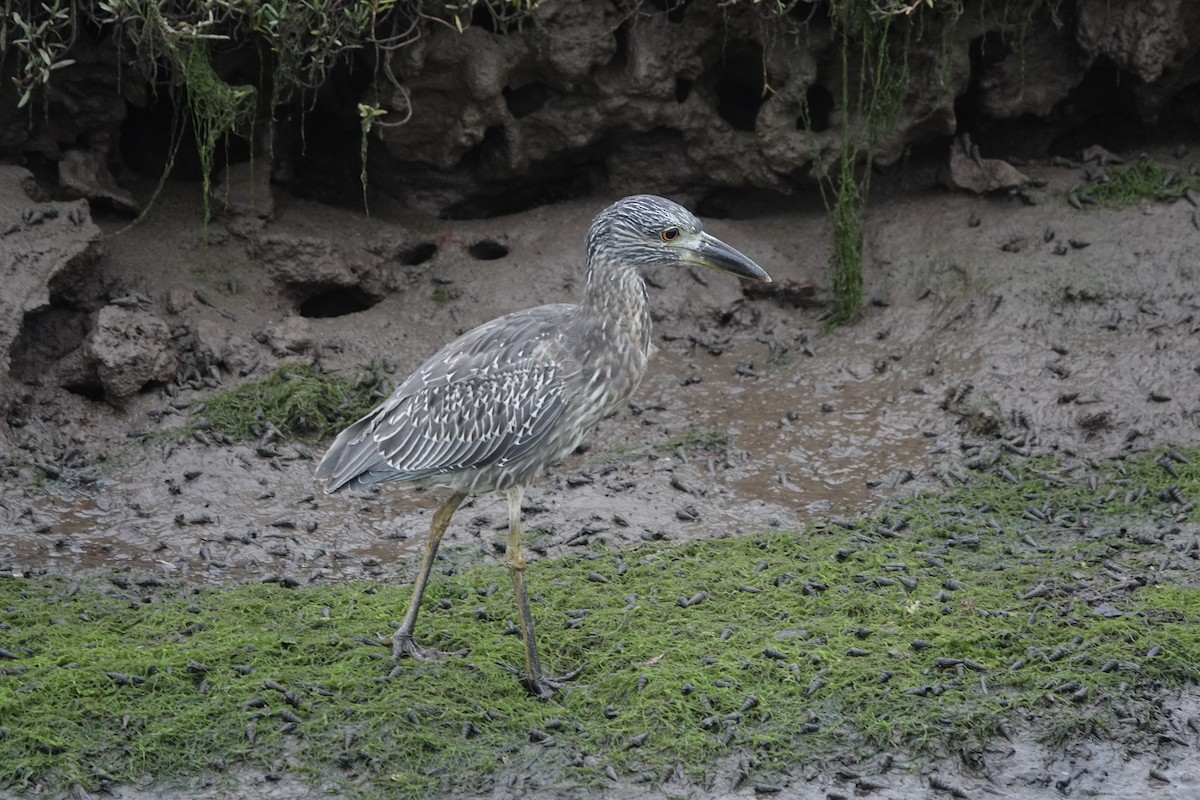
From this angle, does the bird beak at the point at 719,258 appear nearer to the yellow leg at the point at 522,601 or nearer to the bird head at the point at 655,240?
the bird head at the point at 655,240

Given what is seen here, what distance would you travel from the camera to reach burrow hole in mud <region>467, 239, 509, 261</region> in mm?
9859

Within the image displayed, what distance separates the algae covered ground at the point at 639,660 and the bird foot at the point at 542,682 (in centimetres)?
6

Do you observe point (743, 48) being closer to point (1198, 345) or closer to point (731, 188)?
point (731, 188)

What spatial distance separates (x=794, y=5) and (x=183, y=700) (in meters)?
5.73

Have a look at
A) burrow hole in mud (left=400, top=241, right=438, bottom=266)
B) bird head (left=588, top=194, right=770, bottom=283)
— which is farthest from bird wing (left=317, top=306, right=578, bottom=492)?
burrow hole in mud (left=400, top=241, right=438, bottom=266)

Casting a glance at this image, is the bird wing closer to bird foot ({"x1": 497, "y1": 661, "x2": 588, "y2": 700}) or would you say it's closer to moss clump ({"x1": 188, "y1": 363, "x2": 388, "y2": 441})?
bird foot ({"x1": 497, "y1": 661, "x2": 588, "y2": 700})

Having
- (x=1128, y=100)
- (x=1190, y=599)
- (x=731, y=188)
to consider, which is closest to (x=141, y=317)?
(x=731, y=188)

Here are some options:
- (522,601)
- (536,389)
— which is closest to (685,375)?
(536,389)

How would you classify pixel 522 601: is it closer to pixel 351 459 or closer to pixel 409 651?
pixel 409 651

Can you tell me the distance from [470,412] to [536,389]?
34cm

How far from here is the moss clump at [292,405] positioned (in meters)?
8.55

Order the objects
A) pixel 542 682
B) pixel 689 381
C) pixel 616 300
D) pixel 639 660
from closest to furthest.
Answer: pixel 542 682 → pixel 639 660 → pixel 616 300 → pixel 689 381

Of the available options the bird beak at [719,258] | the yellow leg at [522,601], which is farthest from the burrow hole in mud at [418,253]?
the yellow leg at [522,601]

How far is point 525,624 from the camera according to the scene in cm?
639
